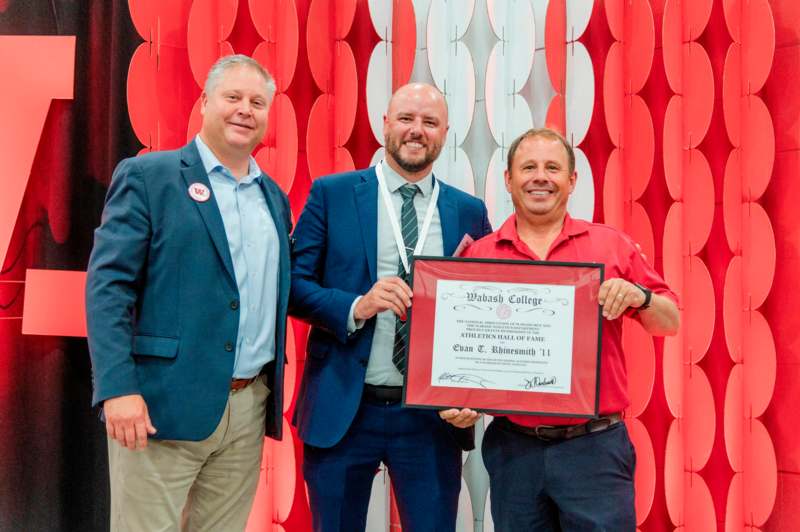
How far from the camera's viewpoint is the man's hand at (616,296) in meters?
1.78

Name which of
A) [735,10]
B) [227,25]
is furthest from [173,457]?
[735,10]

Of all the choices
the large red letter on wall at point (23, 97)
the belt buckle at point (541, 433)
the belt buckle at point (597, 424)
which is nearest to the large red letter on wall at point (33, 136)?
the large red letter on wall at point (23, 97)

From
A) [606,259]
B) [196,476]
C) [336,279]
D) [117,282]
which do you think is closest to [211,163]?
[117,282]

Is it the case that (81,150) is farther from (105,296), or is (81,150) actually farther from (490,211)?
(490,211)

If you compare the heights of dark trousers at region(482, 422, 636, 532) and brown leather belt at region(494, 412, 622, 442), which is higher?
brown leather belt at region(494, 412, 622, 442)

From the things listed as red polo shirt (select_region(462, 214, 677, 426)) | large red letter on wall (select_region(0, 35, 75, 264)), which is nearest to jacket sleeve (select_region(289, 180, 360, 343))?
red polo shirt (select_region(462, 214, 677, 426))

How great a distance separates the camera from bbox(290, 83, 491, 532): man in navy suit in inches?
82.8

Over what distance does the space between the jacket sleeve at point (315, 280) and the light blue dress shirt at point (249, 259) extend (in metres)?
0.13

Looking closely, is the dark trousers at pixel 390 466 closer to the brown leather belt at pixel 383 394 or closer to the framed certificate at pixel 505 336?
the brown leather belt at pixel 383 394

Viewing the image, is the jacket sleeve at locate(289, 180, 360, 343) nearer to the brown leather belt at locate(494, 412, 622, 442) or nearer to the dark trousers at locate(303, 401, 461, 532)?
the dark trousers at locate(303, 401, 461, 532)

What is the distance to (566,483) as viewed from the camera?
1832 millimetres

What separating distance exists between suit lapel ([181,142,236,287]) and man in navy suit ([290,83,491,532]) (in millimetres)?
348

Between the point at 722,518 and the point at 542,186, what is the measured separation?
1737 millimetres

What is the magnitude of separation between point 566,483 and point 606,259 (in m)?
0.63
